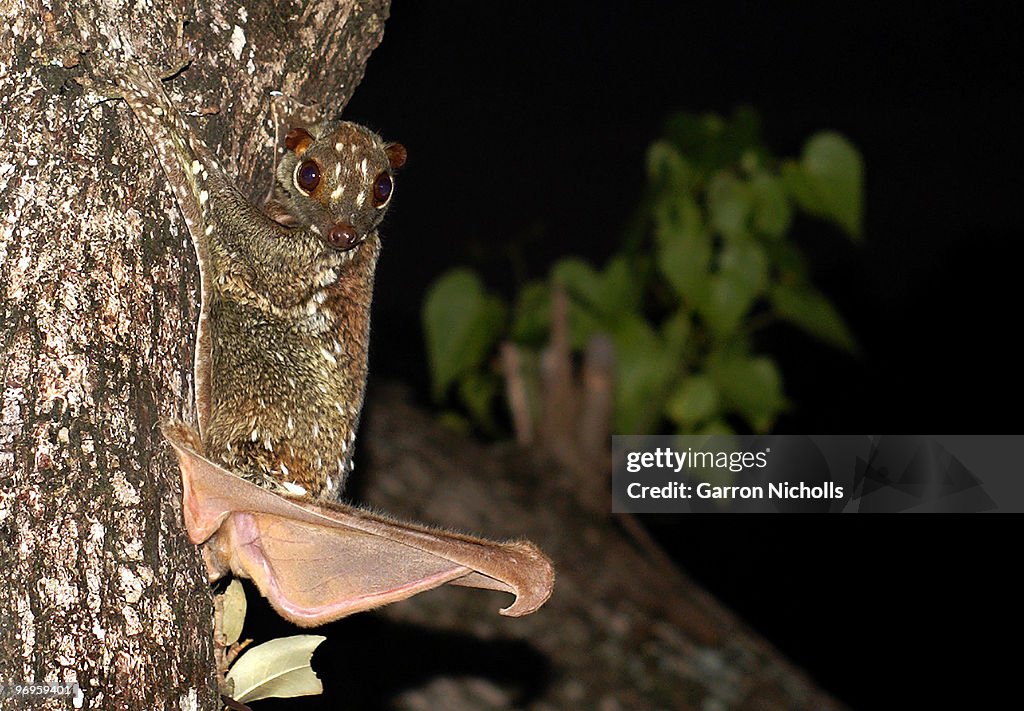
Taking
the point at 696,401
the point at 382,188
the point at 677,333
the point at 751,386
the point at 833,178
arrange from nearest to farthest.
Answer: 1. the point at 382,188
2. the point at 833,178
3. the point at 751,386
4. the point at 696,401
5. the point at 677,333

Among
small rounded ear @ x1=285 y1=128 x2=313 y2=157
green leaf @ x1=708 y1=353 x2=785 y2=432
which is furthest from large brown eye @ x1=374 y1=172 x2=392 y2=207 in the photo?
green leaf @ x1=708 y1=353 x2=785 y2=432

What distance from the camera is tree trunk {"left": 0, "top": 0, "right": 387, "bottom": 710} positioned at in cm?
204

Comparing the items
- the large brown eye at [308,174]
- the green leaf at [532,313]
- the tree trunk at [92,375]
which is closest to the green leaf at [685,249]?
the green leaf at [532,313]

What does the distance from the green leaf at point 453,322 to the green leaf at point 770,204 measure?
1938mm

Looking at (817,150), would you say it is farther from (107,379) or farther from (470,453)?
(107,379)

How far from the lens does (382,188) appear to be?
10.3ft

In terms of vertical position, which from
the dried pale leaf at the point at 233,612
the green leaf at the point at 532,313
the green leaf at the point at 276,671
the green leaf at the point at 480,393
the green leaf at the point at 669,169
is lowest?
the green leaf at the point at 276,671

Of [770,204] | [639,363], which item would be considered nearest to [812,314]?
[770,204]

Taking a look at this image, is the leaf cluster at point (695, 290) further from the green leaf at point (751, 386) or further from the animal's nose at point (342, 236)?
the animal's nose at point (342, 236)

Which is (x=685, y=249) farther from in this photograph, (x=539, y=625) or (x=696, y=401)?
(x=539, y=625)

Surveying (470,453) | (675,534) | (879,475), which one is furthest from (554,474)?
(879,475)

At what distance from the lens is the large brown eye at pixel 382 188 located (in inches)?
122

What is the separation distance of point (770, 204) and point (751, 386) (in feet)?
3.95

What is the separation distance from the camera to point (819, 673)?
8.25m
